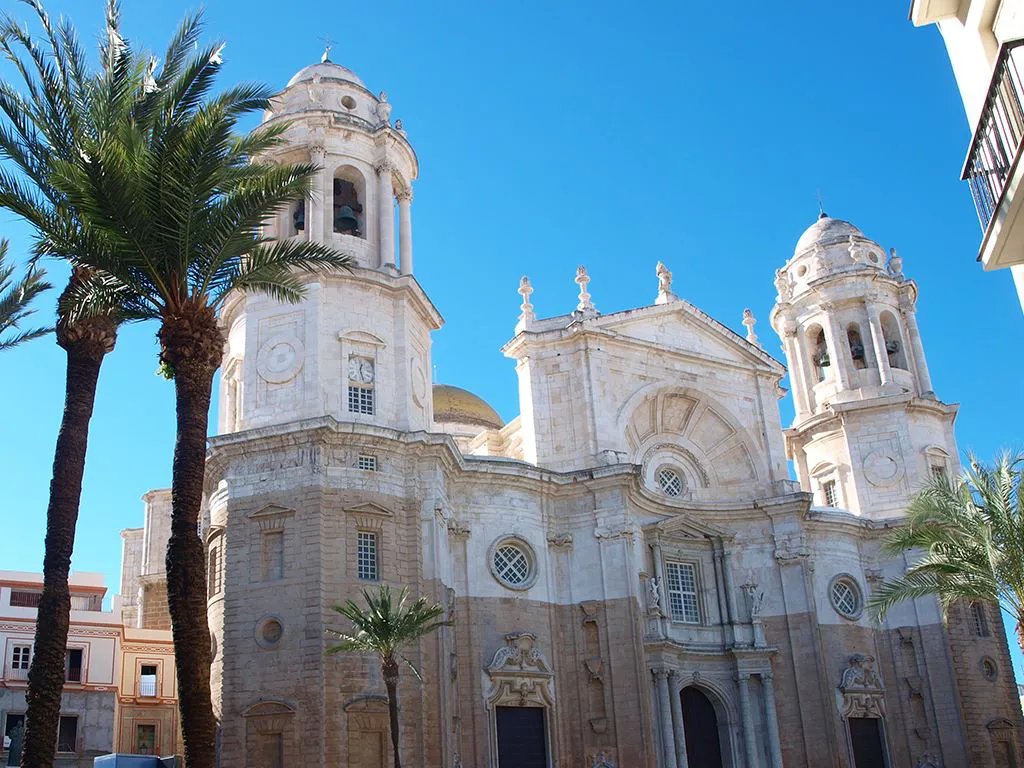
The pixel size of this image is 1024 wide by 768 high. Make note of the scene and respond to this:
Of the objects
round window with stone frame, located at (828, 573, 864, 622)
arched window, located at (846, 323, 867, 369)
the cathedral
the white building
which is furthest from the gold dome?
the white building

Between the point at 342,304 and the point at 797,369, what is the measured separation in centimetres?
2307

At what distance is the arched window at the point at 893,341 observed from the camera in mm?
47125

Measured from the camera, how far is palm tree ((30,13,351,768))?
16.8 m

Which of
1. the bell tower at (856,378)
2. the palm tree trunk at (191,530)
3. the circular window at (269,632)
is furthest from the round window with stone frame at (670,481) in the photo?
the palm tree trunk at (191,530)

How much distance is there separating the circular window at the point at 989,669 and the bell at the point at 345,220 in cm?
2751

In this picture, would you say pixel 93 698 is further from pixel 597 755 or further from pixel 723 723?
pixel 723 723

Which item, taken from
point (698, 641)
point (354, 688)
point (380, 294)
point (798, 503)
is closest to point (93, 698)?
point (354, 688)

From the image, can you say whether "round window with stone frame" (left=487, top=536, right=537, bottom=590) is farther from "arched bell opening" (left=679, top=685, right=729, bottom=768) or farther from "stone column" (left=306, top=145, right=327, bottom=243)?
"stone column" (left=306, top=145, right=327, bottom=243)

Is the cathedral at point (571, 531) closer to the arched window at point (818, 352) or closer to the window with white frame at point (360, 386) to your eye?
the window with white frame at point (360, 386)

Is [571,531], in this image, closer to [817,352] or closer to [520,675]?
[520,675]

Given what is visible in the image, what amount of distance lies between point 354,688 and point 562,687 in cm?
788

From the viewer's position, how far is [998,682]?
1630 inches

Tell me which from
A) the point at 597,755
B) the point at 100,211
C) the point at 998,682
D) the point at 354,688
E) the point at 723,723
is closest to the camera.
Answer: the point at 100,211

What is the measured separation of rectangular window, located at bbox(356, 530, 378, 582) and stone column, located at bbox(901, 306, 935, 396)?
84.2ft
